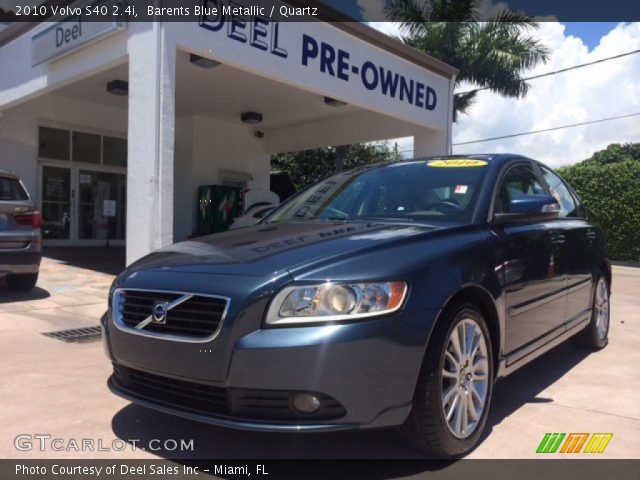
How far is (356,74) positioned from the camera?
404 inches

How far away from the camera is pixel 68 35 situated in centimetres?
836

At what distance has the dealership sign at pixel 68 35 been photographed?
24.5 ft

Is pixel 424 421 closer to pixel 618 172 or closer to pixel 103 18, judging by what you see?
pixel 103 18

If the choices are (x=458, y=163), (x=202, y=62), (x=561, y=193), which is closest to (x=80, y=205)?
(x=202, y=62)

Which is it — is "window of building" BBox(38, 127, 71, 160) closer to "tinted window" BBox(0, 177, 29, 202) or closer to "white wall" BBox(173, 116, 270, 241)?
"white wall" BBox(173, 116, 270, 241)

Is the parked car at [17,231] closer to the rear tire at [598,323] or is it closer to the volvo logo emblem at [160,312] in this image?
the volvo logo emblem at [160,312]

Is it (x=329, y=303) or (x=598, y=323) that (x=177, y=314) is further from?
(x=598, y=323)

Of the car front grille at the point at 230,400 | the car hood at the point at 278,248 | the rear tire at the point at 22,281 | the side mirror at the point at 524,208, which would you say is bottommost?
the rear tire at the point at 22,281

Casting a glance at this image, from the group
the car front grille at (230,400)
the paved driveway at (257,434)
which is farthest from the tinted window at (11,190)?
the car front grille at (230,400)

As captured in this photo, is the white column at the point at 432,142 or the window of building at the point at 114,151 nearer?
the white column at the point at 432,142

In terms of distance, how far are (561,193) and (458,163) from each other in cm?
154

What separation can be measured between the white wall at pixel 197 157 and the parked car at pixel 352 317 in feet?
37.0

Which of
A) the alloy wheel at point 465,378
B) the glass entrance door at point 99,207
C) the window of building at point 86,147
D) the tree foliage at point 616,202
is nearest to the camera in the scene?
the alloy wheel at point 465,378

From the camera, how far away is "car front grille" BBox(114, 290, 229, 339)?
8.44ft
